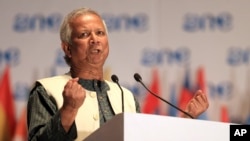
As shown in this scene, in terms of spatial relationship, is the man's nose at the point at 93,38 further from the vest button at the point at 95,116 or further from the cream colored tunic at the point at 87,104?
the vest button at the point at 95,116

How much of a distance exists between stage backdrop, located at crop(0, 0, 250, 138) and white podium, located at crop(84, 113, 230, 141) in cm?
127

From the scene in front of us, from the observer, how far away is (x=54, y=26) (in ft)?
11.1

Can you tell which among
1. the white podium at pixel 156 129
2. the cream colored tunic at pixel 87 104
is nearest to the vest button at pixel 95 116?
the cream colored tunic at pixel 87 104

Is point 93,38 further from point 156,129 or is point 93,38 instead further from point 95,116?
point 156,129

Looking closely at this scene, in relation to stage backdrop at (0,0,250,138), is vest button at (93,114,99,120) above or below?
below

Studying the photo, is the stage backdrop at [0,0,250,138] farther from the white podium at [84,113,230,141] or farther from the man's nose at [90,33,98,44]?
the white podium at [84,113,230,141]

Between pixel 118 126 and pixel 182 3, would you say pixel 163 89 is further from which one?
pixel 118 126

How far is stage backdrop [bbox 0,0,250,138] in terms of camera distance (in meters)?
3.35

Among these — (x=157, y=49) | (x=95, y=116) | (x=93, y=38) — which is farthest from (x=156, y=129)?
(x=157, y=49)

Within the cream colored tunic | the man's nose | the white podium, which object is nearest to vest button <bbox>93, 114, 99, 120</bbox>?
the cream colored tunic

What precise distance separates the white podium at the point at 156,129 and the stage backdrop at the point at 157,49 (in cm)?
127

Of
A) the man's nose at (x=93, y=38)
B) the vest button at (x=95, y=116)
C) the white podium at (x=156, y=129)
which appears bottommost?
the vest button at (x=95, y=116)

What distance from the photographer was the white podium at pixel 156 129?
74.6 inches

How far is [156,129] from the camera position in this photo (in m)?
1.96
